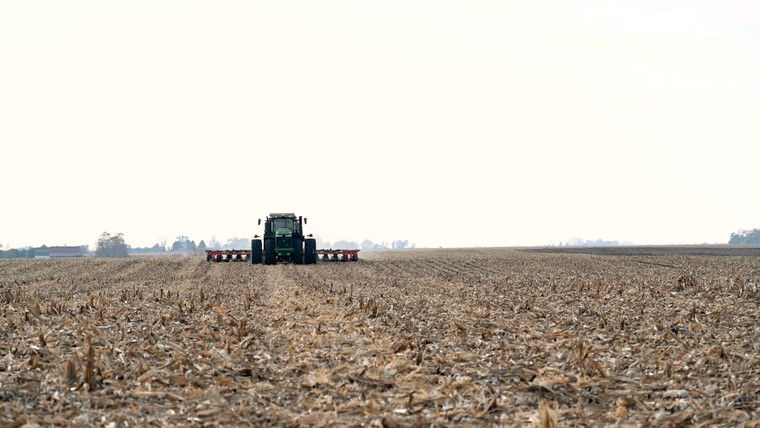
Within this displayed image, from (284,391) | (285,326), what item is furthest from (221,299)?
(284,391)

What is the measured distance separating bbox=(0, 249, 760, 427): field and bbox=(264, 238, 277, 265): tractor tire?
22.9 metres

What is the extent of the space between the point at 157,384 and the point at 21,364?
2.64 m

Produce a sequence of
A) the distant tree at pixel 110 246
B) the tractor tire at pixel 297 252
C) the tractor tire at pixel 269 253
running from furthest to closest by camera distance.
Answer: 1. the distant tree at pixel 110 246
2. the tractor tire at pixel 297 252
3. the tractor tire at pixel 269 253

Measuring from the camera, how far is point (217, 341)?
1102 cm

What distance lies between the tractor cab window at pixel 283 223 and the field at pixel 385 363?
79.1ft

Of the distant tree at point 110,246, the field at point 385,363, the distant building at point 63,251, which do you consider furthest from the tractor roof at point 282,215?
the distant building at point 63,251

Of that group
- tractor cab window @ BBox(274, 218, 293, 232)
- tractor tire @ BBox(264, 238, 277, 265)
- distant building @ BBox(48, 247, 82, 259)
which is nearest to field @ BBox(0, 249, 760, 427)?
tractor tire @ BBox(264, 238, 277, 265)

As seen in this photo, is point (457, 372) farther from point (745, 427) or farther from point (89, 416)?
point (89, 416)

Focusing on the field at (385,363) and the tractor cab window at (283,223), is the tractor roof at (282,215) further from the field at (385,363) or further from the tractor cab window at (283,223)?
the field at (385,363)

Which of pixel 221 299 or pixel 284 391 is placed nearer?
pixel 284 391

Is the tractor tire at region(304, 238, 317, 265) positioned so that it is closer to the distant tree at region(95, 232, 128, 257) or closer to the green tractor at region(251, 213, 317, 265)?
the green tractor at region(251, 213, 317, 265)

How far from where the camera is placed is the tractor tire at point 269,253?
39281 millimetres

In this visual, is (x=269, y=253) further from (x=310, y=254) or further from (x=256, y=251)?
(x=310, y=254)

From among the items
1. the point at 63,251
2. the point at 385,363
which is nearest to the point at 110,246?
the point at 63,251
